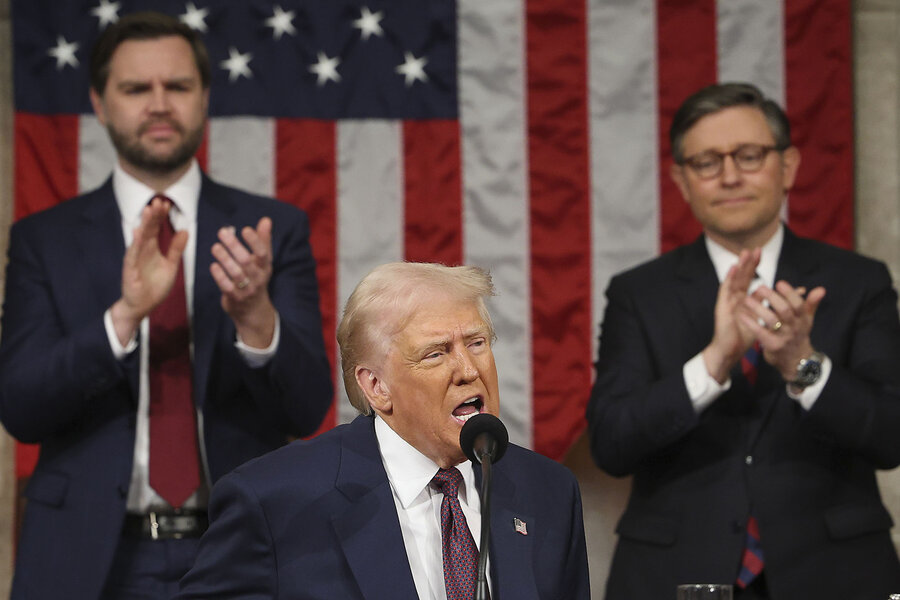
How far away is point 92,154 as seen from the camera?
4516 millimetres

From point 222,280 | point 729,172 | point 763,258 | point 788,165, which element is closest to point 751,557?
point 763,258

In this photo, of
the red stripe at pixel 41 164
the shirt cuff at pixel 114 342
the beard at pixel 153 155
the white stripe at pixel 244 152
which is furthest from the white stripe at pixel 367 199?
the shirt cuff at pixel 114 342

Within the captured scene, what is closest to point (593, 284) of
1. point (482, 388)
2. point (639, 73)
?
point (639, 73)

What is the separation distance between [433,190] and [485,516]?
293 centimetres

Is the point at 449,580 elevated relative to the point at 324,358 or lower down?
lower down

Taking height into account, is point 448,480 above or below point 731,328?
below

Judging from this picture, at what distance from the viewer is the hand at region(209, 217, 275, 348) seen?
10.0ft

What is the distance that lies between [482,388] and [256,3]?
8.92 ft

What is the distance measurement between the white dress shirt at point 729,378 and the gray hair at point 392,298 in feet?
3.05

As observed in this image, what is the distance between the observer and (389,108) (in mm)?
4652

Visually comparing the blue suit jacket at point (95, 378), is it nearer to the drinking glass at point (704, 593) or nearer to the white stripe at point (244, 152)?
the white stripe at point (244, 152)

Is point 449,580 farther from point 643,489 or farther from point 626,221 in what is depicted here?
point 626,221

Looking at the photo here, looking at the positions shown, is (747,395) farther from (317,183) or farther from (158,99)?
(317,183)

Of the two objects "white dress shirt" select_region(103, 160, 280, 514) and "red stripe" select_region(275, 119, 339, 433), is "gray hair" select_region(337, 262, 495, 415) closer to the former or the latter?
"white dress shirt" select_region(103, 160, 280, 514)
